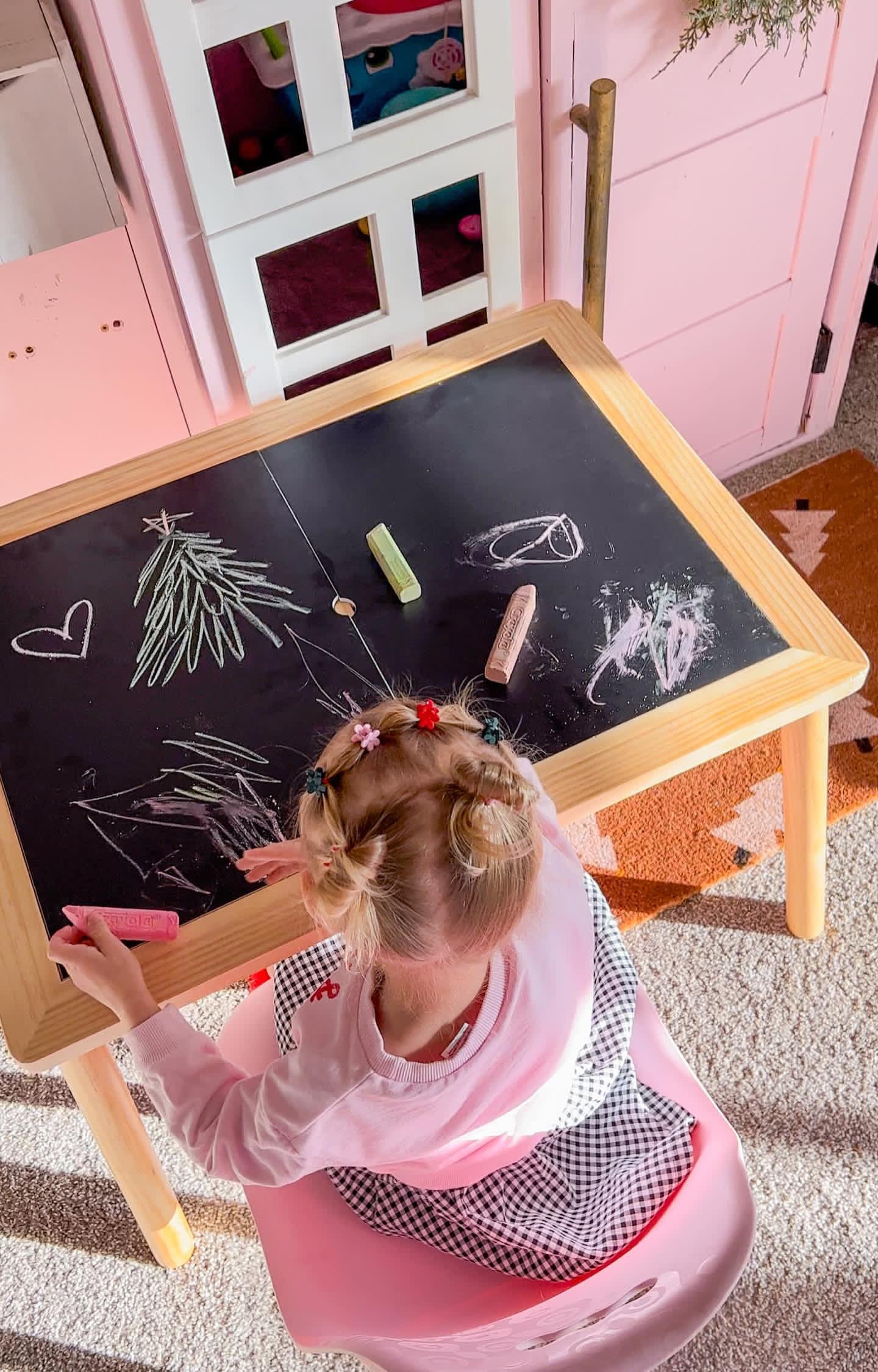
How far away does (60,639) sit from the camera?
4.61ft

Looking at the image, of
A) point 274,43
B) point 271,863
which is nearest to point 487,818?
point 271,863

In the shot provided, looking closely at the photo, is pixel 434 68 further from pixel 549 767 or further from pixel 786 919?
pixel 786 919

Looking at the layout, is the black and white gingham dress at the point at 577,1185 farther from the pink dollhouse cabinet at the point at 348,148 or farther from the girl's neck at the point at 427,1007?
the pink dollhouse cabinet at the point at 348,148

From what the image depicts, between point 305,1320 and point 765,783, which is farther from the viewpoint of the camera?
point 765,783

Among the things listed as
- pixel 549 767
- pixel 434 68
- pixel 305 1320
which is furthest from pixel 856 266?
pixel 305 1320

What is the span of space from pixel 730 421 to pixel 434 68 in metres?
0.84

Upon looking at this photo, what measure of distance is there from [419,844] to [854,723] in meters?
1.29

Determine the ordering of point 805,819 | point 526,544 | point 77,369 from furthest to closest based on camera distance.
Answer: point 77,369, point 805,819, point 526,544

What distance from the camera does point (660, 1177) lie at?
1.05m

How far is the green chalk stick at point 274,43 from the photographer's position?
1.62 meters

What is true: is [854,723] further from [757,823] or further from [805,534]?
[805,534]

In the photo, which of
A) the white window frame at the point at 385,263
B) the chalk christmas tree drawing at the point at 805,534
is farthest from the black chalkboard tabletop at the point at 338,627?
the chalk christmas tree drawing at the point at 805,534

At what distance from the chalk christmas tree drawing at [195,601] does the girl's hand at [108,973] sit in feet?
1.05

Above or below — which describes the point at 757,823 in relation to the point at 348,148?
below
